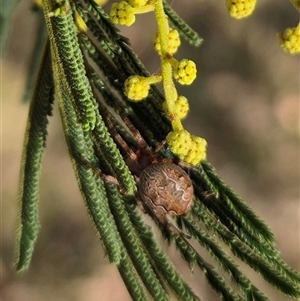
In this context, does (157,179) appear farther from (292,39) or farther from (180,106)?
(292,39)

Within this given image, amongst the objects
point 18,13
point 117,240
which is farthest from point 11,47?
point 117,240

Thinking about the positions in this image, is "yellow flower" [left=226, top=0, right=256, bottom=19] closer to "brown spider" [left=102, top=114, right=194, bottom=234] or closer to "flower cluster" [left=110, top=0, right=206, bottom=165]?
"flower cluster" [left=110, top=0, right=206, bottom=165]

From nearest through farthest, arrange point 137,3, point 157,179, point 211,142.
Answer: point 137,3 → point 157,179 → point 211,142

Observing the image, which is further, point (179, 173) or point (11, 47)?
point (11, 47)

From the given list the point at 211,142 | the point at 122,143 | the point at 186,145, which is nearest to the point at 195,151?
the point at 186,145

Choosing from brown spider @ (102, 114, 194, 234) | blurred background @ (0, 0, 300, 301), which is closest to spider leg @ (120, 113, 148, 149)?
brown spider @ (102, 114, 194, 234)

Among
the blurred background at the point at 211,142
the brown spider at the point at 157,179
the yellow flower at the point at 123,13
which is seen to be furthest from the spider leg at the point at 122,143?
the blurred background at the point at 211,142

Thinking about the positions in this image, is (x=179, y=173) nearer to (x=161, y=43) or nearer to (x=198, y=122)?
(x=161, y=43)
